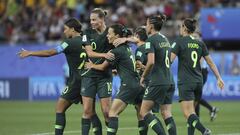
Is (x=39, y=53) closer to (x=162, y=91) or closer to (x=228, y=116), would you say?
(x=162, y=91)

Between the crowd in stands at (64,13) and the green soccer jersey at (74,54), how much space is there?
52.1 ft

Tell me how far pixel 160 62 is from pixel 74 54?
6.01 ft

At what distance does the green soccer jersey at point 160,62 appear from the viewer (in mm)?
13188

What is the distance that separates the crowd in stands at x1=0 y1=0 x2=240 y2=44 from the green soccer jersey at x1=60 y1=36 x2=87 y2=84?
15.9m

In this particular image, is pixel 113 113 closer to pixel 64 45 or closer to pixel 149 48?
pixel 149 48

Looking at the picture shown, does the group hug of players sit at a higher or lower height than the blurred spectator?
higher

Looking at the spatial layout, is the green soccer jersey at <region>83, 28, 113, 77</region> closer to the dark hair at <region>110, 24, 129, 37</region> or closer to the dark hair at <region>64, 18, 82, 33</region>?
the dark hair at <region>64, 18, 82, 33</region>

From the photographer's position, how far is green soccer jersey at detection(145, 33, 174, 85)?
13.2m

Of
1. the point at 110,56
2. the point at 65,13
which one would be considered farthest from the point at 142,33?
the point at 65,13

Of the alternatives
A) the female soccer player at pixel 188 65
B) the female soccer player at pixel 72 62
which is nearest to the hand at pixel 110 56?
the female soccer player at pixel 72 62

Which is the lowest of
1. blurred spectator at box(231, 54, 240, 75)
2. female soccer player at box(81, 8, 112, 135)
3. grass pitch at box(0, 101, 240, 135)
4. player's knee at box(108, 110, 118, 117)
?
grass pitch at box(0, 101, 240, 135)

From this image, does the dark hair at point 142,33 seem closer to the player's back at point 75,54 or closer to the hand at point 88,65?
the player's back at point 75,54

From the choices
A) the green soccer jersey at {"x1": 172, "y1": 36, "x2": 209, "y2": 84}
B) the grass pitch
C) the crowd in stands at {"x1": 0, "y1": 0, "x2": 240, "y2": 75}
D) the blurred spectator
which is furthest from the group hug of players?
the crowd in stands at {"x1": 0, "y1": 0, "x2": 240, "y2": 75}

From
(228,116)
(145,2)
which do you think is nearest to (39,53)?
(228,116)
